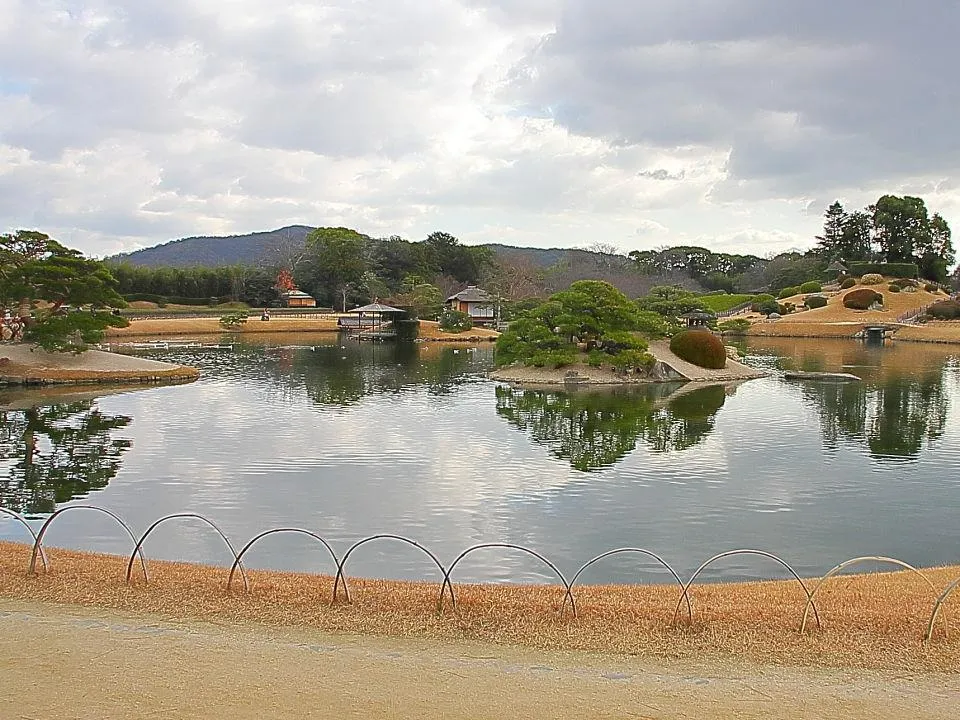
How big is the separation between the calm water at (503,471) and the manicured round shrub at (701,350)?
3.24 metres

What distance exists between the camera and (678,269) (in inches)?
3319

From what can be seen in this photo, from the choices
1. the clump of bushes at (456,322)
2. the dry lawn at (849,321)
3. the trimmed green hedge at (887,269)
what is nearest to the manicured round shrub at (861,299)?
the dry lawn at (849,321)

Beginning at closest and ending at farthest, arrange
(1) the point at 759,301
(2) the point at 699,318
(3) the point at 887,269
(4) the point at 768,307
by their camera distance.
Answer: (2) the point at 699,318 < (4) the point at 768,307 < (1) the point at 759,301 < (3) the point at 887,269

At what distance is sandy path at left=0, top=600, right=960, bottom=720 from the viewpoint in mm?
4566

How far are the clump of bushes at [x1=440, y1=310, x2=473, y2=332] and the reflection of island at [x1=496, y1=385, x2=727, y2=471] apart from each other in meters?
24.3

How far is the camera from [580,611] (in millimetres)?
6086

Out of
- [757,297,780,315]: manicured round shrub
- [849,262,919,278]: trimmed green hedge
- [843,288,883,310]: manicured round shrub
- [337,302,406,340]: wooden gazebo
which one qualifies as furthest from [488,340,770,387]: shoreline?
[849,262,919,278]: trimmed green hedge

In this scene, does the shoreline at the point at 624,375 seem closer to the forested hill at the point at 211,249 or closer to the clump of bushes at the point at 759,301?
the clump of bushes at the point at 759,301

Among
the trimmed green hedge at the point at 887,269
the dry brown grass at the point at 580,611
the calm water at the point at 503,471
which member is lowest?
the calm water at the point at 503,471

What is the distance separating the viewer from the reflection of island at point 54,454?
11734 millimetres

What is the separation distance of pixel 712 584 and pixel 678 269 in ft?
260

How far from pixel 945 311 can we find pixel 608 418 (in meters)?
40.6

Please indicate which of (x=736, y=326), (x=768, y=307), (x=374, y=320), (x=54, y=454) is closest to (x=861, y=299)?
(x=768, y=307)

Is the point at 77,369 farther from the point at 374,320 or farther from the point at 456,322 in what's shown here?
the point at 374,320
